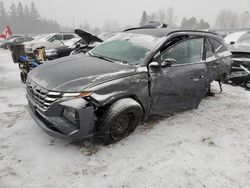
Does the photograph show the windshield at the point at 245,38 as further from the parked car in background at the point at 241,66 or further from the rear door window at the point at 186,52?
the rear door window at the point at 186,52

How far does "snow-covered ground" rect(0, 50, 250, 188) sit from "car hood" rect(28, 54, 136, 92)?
38.0 inches

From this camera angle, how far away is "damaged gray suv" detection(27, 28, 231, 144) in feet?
9.73

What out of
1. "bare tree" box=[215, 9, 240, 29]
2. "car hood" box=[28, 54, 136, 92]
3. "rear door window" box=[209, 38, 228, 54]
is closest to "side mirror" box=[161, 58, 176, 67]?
"car hood" box=[28, 54, 136, 92]

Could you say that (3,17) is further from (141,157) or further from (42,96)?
(141,157)

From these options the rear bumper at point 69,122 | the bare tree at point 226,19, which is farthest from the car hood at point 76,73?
the bare tree at point 226,19

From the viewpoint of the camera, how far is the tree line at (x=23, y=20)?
88375mm

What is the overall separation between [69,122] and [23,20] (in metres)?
102

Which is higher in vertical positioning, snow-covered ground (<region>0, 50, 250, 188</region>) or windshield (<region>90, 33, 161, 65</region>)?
windshield (<region>90, 33, 161, 65</region>)

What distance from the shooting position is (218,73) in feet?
16.6

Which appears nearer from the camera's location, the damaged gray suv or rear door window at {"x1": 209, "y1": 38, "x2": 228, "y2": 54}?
the damaged gray suv

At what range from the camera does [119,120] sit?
335cm

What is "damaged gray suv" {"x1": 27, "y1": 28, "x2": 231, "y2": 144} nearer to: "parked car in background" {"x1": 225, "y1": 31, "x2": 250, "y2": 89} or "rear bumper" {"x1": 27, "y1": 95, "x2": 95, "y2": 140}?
"rear bumper" {"x1": 27, "y1": 95, "x2": 95, "y2": 140}

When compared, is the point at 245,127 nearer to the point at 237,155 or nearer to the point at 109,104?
the point at 237,155

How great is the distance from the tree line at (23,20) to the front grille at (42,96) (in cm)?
9328
